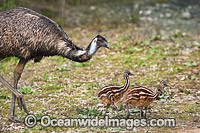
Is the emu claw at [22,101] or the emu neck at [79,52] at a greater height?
the emu neck at [79,52]

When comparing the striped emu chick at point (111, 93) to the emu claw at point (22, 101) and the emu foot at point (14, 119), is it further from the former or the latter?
the emu foot at point (14, 119)

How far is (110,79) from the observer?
31.4 feet

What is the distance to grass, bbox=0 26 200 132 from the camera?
7.37 m

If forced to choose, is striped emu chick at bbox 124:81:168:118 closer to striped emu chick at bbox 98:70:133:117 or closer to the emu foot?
striped emu chick at bbox 98:70:133:117

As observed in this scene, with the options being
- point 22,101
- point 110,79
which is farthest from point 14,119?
point 110,79

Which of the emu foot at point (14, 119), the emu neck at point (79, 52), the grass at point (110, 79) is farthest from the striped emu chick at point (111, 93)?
the emu foot at point (14, 119)

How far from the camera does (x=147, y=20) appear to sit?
15.7 meters

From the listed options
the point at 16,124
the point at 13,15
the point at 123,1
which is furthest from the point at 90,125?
the point at 123,1

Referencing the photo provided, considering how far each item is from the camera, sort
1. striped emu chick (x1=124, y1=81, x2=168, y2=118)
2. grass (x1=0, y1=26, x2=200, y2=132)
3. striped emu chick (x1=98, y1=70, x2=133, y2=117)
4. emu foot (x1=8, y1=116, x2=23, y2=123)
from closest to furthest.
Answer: striped emu chick (x1=124, y1=81, x2=168, y2=118), striped emu chick (x1=98, y1=70, x2=133, y2=117), emu foot (x1=8, y1=116, x2=23, y2=123), grass (x1=0, y1=26, x2=200, y2=132)

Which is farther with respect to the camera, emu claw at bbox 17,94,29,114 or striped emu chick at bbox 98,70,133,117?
emu claw at bbox 17,94,29,114

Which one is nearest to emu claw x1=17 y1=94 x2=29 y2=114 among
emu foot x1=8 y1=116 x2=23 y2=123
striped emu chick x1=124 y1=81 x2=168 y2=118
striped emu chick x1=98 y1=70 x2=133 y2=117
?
emu foot x1=8 y1=116 x2=23 y2=123

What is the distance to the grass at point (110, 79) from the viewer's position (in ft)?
24.2

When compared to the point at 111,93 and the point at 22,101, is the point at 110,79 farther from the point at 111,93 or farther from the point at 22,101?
the point at 22,101

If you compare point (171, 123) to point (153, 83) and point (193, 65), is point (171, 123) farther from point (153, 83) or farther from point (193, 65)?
point (193, 65)
